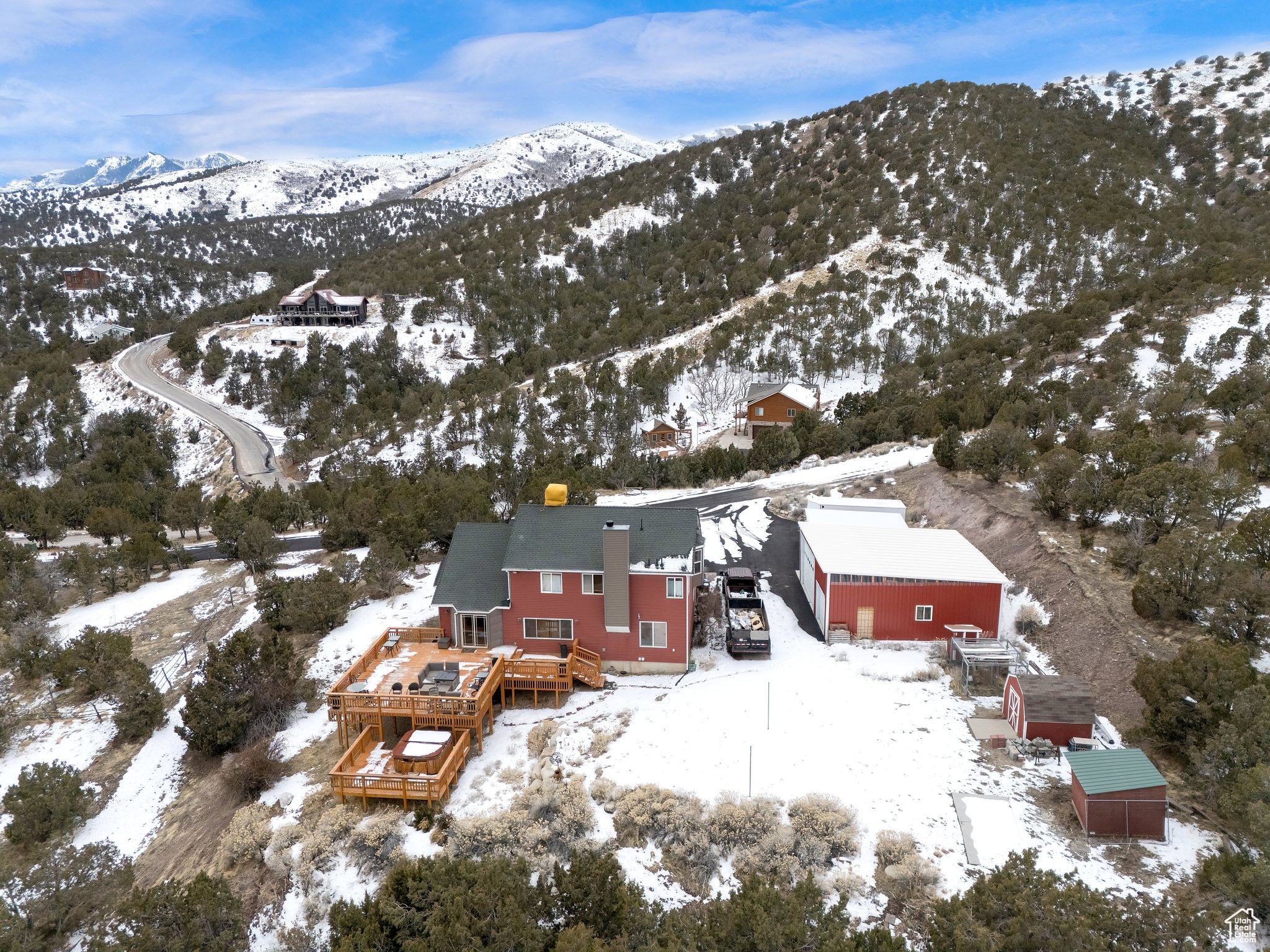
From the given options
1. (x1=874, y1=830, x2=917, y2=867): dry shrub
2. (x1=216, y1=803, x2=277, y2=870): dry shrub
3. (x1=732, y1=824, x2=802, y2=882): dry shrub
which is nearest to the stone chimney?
(x1=732, y1=824, x2=802, y2=882): dry shrub

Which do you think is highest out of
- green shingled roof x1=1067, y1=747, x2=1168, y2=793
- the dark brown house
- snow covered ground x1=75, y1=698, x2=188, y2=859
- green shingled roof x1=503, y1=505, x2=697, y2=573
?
the dark brown house

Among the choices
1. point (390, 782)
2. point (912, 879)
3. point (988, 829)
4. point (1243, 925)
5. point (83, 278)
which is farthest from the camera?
point (83, 278)

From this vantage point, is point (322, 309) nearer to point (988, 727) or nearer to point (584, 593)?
point (584, 593)

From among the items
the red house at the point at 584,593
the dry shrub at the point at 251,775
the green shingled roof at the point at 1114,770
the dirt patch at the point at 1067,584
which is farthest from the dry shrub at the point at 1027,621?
the dry shrub at the point at 251,775

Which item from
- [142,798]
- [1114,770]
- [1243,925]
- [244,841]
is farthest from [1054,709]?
[142,798]

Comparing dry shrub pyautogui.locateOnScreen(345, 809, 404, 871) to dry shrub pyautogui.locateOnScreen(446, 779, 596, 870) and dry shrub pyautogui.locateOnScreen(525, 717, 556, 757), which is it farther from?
dry shrub pyautogui.locateOnScreen(525, 717, 556, 757)
